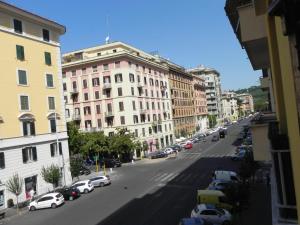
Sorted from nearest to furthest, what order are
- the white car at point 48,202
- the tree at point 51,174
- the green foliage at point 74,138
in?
the white car at point 48,202 < the tree at point 51,174 < the green foliage at point 74,138

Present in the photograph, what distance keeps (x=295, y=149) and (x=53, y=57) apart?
150ft

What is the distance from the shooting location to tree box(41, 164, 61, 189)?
1694 inches

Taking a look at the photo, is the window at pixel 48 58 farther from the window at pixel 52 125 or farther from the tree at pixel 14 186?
the tree at pixel 14 186

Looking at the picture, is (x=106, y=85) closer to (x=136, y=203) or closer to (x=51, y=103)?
(x=51, y=103)

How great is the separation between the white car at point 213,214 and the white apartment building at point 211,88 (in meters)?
145

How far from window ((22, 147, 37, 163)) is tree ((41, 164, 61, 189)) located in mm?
1785

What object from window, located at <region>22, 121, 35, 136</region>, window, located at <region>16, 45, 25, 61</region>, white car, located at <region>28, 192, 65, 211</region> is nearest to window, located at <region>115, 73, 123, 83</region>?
window, located at <region>16, 45, 25, 61</region>

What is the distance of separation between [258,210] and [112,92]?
179 ft

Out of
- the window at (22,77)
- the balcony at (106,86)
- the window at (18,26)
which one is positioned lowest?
the window at (22,77)

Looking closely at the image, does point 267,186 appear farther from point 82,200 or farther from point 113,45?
point 113,45

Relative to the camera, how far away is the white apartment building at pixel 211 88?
172375 mm

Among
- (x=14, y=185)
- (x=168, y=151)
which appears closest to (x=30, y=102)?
(x=14, y=185)

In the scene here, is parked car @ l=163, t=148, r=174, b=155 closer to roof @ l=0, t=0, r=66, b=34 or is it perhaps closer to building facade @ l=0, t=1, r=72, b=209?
building facade @ l=0, t=1, r=72, b=209

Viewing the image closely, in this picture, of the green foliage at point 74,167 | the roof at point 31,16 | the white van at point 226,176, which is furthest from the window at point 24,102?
the white van at point 226,176
